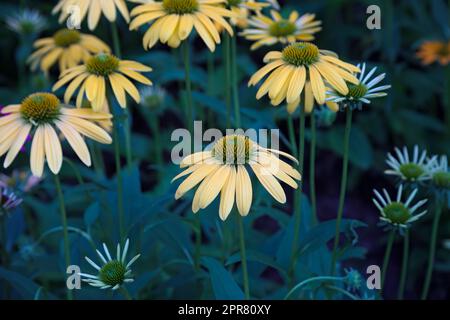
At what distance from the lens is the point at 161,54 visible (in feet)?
7.55

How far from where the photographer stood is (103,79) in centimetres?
130

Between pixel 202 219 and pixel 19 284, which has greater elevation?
pixel 202 219

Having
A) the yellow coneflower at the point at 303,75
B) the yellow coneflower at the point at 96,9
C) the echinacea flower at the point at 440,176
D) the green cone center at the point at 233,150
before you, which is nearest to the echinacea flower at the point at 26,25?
the yellow coneflower at the point at 96,9

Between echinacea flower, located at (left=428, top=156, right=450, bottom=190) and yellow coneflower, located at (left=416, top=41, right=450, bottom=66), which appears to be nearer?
echinacea flower, located at (left=428, top=156, right=450, bottom=190)

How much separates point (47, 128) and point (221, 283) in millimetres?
464

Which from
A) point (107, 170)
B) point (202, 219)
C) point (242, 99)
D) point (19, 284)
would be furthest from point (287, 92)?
point (107, 170)

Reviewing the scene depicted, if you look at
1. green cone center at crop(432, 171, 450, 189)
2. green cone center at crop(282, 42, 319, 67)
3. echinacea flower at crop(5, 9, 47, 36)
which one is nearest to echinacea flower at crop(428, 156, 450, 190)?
green cone center at crop(432, 171, 450, 189)

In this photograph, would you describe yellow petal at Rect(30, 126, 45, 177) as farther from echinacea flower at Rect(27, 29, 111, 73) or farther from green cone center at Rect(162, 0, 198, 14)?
echinacea flower at Rect(27, 29, 111, 73)

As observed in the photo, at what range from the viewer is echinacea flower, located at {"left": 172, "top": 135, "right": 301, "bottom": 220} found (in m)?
1.02

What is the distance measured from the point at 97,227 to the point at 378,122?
1248mm

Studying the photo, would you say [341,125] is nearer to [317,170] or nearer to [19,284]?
[317,170]

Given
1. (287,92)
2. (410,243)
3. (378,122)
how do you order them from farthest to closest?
(378,122)
(410,243)
(287,92)

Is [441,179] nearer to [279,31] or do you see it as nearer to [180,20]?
[279,31]

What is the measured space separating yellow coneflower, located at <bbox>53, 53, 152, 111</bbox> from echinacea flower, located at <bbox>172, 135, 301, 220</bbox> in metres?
0.25
